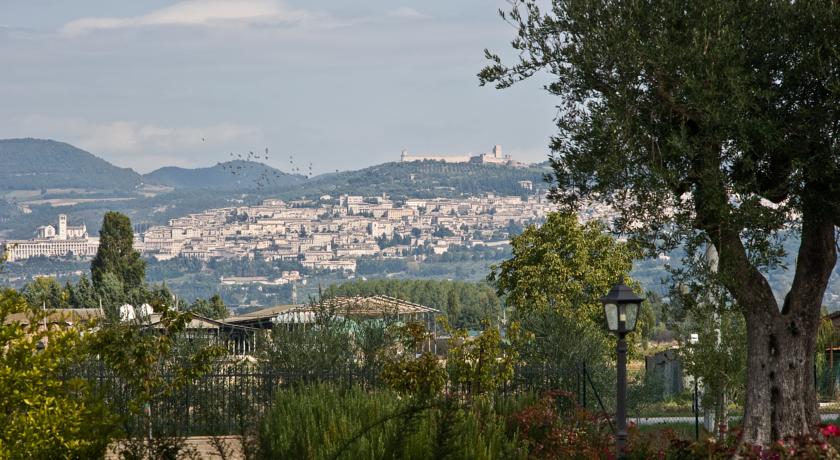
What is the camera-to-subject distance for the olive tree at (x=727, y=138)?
14.9 metres

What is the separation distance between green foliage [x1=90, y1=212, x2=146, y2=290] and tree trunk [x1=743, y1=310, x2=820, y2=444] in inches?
2559

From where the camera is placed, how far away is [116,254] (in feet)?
261

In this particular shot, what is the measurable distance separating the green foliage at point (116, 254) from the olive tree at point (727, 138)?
6460 cm

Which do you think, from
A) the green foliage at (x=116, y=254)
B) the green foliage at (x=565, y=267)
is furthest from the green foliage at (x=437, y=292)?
the green foliage at (x=565, y=267)

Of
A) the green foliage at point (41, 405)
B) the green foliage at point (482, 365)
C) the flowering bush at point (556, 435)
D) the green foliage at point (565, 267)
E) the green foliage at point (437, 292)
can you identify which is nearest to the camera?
the green foliage at point (41, 405)

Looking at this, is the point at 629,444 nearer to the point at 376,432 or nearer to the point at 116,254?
the point at 376,432

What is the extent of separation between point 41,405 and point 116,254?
69929 millimetres

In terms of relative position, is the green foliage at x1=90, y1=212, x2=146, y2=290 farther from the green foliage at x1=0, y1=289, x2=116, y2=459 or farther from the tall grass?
the green foliage at x1=0, y1=289, x2=116, y2=459

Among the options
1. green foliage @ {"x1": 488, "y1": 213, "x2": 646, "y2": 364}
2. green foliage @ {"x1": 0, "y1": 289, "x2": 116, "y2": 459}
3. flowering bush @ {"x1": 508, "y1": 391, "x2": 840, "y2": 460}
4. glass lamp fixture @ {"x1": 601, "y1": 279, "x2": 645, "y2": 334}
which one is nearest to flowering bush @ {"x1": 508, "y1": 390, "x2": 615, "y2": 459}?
flowering bush @ {"x1": 508, "y1": 391, "x2": 840, "y2": 460}

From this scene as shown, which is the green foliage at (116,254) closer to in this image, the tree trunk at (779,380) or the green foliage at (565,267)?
the green foliage at (565,267)

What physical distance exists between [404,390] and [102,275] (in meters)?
61.9

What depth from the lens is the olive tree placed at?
1494 centimetres

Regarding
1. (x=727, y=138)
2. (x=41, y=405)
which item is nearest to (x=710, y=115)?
(x=727, y=138)

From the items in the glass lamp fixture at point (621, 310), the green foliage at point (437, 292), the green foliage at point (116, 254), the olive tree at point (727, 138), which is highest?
the olive tree at point (727, 138)
